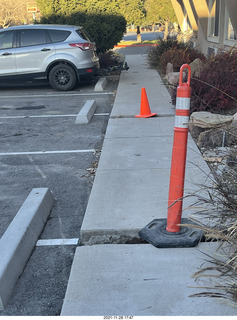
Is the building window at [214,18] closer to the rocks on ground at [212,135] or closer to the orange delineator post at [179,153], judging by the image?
the rocks on ground at [212,135]

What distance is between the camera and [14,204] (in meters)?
4.66

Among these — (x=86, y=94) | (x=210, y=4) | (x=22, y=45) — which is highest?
(x=210, y=4)

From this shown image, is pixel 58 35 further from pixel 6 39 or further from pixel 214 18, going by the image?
pixel 214 18

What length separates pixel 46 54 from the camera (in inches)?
472

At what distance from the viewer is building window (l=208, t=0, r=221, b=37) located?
1591 centimetres

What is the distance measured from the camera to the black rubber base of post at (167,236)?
3.42 m

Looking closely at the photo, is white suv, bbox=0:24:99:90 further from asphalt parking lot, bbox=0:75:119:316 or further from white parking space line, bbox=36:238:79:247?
white parking space line, bbox=36:238:79:247

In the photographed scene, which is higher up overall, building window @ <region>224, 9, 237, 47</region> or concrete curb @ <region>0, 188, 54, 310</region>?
building window @ <region>224, 9, 237, 47</region>

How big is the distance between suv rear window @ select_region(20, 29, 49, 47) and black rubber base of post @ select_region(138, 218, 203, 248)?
986 centimetres

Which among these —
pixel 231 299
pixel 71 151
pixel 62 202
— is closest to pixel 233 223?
pixel 231 299

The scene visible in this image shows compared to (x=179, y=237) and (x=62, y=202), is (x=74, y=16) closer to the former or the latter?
(x=62, y=202)

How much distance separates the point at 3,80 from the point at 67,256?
10.0 metres

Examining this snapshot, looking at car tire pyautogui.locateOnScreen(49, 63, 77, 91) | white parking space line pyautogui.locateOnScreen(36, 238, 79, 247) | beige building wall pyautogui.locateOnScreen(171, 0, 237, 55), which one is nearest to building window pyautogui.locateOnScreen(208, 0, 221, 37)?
beige building wall pyautogui.locateOnScreen(171, 0, 237, 55)

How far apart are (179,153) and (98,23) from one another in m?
12.4
